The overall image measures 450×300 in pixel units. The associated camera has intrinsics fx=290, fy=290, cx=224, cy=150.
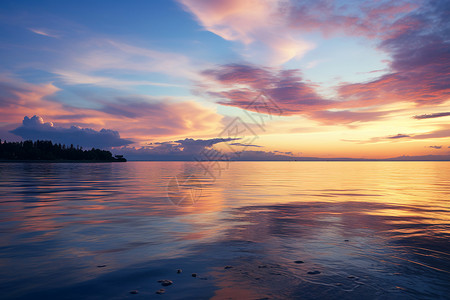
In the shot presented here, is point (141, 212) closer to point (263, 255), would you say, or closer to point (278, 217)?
point (278, 217)

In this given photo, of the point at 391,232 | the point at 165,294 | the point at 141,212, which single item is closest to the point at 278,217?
the point at 391,232

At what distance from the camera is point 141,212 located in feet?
59.8

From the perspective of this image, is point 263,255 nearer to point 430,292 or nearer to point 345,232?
point 430,292

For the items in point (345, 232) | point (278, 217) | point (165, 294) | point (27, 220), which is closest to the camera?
point (165, 294)

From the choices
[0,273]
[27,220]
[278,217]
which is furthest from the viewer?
[278,217]

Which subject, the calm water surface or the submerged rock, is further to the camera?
the submerged rock

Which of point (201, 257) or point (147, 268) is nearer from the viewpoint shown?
point (147, 268)

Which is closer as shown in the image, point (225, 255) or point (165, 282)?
point (165, 282)

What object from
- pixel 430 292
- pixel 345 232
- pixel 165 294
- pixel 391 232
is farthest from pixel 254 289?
pixel 391 232

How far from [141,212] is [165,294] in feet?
39.9

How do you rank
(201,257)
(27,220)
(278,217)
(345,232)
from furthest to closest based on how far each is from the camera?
(278,217)
(27,220)
(345,232)
(201,257)

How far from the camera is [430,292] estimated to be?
267 inches

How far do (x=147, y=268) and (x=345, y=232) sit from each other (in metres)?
8.89

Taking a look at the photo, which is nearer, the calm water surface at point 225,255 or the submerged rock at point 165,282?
the calm water surface at point 225,255
